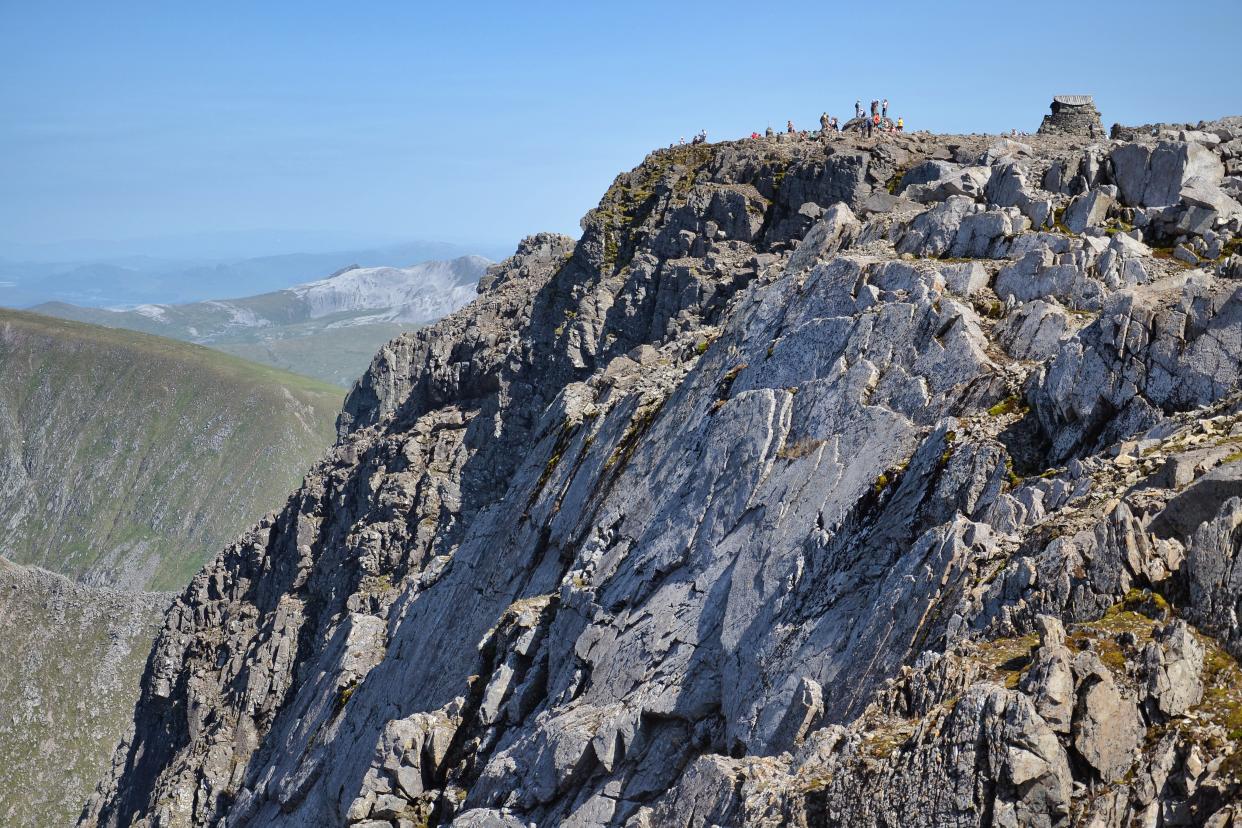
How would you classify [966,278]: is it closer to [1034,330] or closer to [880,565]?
[1034,330]

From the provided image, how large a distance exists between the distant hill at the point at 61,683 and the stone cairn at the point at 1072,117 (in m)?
150

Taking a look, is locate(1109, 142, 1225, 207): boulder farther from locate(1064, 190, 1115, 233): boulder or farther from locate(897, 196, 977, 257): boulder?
Answer: locate(897, 196, 977, 257): boulder

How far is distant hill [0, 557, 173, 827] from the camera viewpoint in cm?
15662

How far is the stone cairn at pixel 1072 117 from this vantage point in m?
74.5

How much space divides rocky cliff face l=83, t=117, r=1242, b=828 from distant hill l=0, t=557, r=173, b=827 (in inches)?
4392

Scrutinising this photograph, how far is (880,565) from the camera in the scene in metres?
26.2

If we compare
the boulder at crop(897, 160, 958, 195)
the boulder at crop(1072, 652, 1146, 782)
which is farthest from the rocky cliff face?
the boulder at crop(897, 160, 958, 195)

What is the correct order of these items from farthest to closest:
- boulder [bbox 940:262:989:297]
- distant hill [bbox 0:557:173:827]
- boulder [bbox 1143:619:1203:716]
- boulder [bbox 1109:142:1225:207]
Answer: distant hill [bbox 0:557:173:827]
boulder [bbox 1109:142:1225:207]
boulder [bbox 940:262:989:297]
boulder [bbox 1143:619:1203:716]

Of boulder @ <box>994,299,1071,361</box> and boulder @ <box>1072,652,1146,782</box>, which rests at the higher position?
boulder @ <box>994,299,1071,361</box>

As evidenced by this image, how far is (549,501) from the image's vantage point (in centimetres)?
4722

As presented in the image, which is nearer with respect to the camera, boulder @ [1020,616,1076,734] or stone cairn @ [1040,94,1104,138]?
boulder @ [1020,616,1076,734]

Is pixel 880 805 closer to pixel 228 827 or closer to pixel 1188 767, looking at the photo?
pixel 1188 767

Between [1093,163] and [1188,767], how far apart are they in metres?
33.8

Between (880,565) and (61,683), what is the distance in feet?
589
